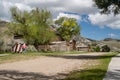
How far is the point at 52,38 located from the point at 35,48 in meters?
5.07

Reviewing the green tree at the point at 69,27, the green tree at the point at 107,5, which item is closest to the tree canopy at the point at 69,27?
Answer: the green tree at the point at 69,27

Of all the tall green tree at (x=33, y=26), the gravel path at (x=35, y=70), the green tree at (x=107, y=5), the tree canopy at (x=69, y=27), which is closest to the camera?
the gravel path at (x=35, y=70)

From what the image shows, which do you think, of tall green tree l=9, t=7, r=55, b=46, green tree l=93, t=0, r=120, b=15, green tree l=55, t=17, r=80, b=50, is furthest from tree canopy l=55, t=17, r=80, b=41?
green tree l=93, t=0, r=120, b=15

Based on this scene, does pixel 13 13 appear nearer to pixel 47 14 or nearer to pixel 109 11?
pixel 47 14

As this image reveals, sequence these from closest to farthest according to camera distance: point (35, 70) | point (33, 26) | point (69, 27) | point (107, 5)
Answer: point (35, 70)
point (107, 5)
point (33, 26)
point (69, 27)

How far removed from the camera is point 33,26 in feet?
229

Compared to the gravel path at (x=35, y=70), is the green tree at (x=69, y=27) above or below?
above

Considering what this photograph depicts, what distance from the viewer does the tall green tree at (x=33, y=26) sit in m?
68.6

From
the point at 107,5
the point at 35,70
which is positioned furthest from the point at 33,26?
the point at 35,70

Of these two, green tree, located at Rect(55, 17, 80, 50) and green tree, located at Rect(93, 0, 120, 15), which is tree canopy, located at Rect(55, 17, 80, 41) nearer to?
green tree, located at Rect(55, 17, 80, 50)

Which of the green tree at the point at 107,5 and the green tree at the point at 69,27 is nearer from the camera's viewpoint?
the green tree at the point at 107,5

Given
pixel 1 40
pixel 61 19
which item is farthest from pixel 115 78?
pixel 61 19

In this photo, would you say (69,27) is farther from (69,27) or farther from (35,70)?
(35,70)

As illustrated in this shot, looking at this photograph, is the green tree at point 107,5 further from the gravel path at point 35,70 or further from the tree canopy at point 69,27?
the tree canopy at point 69,27
